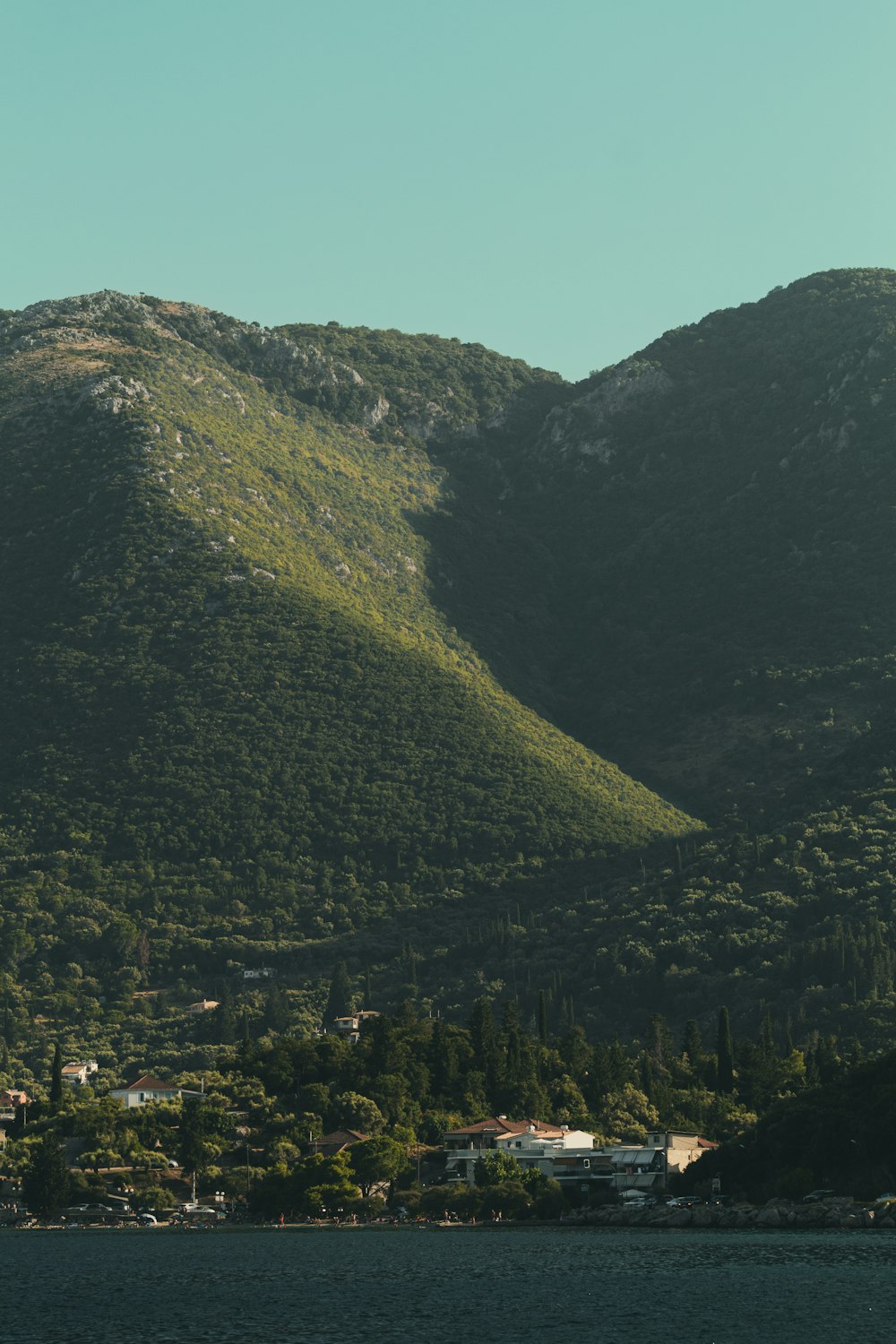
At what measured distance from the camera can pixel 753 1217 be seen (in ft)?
472

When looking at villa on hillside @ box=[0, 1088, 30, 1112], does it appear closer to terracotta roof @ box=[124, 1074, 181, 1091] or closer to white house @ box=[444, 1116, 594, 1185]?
terracotta roof @ box=[124, 1074, 181, 1091]

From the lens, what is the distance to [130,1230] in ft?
517

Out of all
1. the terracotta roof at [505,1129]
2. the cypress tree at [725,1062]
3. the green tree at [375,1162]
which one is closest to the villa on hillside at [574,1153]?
the terracotta roof at [505,1129]

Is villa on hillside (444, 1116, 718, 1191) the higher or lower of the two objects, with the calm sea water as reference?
higher

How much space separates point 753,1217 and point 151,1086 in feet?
211

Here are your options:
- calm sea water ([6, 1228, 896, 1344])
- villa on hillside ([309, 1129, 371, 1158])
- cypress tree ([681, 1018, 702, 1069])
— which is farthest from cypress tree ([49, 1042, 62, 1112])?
cypress tree ([681, 1018, 702, 1069])

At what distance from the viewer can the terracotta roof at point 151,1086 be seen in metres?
186

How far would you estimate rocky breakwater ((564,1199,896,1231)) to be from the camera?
453 feet

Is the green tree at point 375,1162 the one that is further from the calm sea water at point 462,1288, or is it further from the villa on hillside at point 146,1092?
the villa on hillside at point 146,1092

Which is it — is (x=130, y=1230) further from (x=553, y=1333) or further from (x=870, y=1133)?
(x=553, y=1333)

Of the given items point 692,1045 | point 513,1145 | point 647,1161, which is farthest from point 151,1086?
point 692,1045

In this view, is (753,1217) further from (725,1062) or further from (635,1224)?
(725,1062)

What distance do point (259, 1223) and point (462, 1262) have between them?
36283 mm

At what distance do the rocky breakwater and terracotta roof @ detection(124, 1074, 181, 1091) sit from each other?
147 feet
